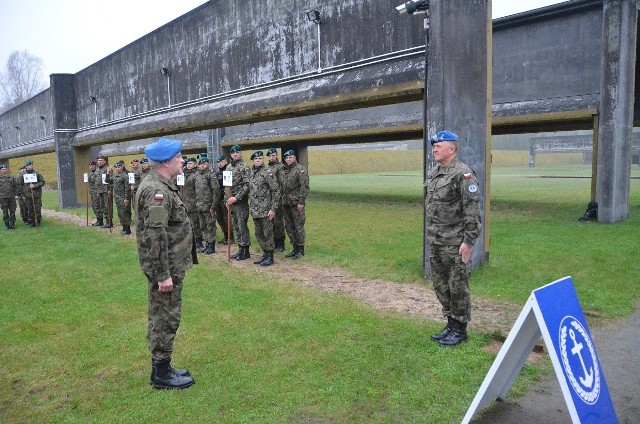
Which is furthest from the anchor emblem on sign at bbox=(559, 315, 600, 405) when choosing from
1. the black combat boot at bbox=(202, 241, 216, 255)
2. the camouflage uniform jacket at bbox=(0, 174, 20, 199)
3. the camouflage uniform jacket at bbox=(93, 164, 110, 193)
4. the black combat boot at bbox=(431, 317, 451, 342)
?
the camouflage uniform jacket at bbox=(0, 174, 20, 199)

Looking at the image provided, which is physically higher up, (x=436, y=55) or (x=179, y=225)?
(x=436, y=55)

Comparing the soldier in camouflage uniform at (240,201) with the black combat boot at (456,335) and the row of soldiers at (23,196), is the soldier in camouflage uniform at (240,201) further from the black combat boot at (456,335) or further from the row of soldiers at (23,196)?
the row of soldiers at (23,196)

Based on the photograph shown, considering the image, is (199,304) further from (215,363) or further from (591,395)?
(591,395)

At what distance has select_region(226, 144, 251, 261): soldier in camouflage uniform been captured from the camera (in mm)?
9227

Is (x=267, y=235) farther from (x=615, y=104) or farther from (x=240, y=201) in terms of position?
(x=615, y=104)

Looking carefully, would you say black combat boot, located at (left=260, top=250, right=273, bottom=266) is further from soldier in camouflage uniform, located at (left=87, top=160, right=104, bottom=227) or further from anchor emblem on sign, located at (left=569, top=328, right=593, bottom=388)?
soldier in camouflage uniform, located at (left=87, top=160, right=104, bottom=227)

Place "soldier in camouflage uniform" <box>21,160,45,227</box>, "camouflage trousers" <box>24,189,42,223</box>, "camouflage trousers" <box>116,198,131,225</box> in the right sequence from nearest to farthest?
"camouflage trousers" <box>116,198,131,225</box> → "camouflage trousers" <box>24,189,42,223</box> → "soldier in camouflage uniform" <box>21,160,45,227</box>

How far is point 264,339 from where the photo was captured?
4961 millimetres

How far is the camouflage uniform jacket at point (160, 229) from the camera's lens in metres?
3.71

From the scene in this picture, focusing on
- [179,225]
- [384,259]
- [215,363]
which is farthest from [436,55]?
[215,363]

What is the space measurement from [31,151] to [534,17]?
71.9 ft

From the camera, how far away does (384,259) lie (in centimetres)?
862

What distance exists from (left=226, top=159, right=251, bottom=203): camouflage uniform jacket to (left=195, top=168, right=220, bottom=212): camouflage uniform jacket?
34.7 inches

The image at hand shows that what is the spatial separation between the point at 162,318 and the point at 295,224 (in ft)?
17.9
